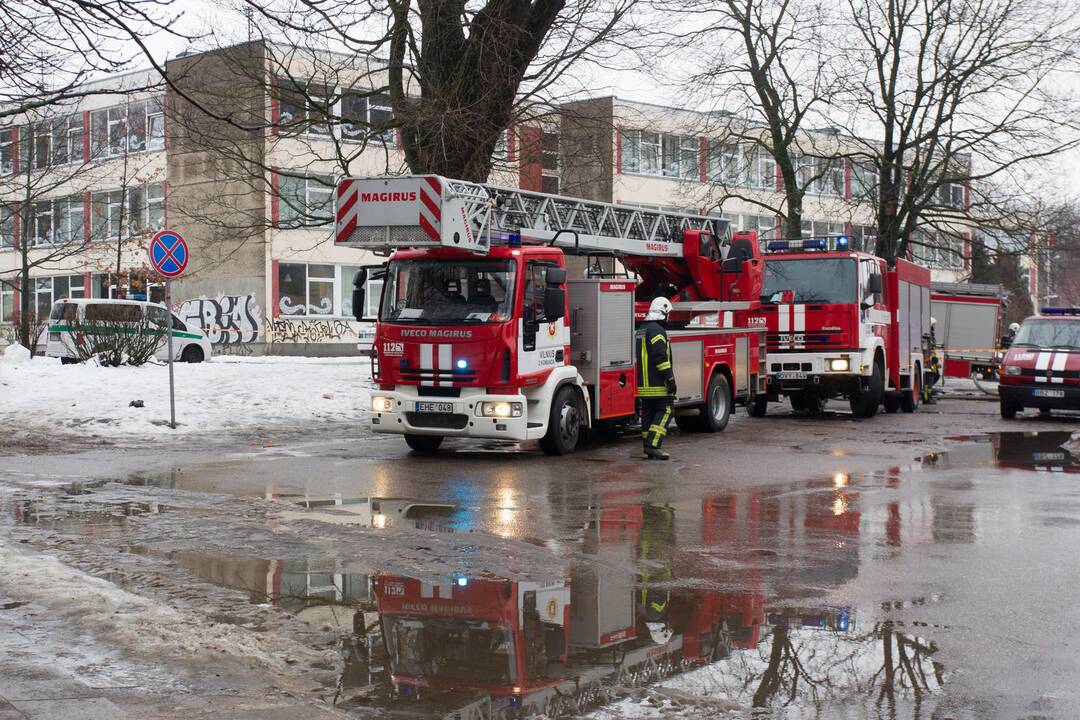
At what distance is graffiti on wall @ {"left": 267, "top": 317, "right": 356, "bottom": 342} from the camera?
157ft

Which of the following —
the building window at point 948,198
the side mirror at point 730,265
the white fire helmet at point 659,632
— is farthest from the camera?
the building window at point 948,198

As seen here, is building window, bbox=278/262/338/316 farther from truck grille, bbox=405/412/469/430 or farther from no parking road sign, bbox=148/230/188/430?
truck grille, bbox=405/412/469/430

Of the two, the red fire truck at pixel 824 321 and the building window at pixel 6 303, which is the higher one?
the building window at pixel 6 303

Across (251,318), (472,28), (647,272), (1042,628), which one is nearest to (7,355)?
(472,28)

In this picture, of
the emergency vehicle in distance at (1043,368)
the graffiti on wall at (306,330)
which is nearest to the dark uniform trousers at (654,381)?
the emergency vehicle in distance at (1043,368)

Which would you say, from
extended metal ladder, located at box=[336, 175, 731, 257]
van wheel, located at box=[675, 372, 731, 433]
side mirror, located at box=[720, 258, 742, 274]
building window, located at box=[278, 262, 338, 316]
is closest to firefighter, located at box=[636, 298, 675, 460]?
extended metal ladder, located at box=[336, 175, 731, 257]

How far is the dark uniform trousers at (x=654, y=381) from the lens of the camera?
578 inches

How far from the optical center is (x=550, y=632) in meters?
6.52

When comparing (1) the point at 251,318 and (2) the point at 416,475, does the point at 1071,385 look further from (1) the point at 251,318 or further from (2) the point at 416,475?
(1) the point at 251,318

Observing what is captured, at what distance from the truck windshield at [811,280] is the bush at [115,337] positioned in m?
12.1

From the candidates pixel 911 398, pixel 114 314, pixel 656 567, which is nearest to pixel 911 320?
pixel 911 398

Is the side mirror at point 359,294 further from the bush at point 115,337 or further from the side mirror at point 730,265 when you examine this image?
the bush at point 115,337

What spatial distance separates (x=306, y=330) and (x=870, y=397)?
30.7 m

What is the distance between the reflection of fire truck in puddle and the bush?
1788 cm
